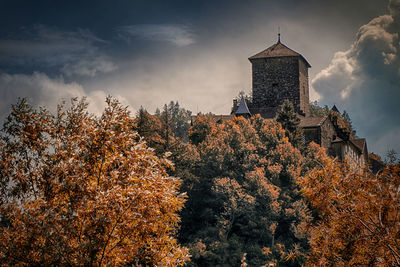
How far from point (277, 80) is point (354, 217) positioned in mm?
41690

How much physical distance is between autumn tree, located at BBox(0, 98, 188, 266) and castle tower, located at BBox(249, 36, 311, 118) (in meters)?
39.2

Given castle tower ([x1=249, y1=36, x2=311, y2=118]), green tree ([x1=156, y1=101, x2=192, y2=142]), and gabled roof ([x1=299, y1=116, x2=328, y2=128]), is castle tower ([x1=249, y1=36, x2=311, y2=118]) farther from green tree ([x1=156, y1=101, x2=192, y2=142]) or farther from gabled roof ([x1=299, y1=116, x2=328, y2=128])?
green tree ([x1=156, y1=101, x2=192, y2=142])

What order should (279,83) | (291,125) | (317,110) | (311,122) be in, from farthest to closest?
(317,110) → (279,83) → (311,122) → (291,125)

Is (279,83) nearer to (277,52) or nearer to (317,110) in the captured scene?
(277,52)

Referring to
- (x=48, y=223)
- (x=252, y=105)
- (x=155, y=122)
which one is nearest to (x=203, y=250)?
(x=155, y=122)

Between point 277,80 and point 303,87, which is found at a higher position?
point 277,80

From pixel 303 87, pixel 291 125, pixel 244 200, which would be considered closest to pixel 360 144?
pixel 303 87

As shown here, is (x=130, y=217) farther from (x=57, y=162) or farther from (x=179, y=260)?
(x=57, y=162)

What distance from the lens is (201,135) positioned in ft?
111

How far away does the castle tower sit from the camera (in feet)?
153

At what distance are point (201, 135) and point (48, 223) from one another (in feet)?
90.4

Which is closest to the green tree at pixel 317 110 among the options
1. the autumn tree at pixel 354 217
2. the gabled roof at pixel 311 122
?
the gabled roof at pixel 311 122

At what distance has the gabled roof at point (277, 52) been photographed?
1859 inches

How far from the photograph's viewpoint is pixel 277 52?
157 feet
